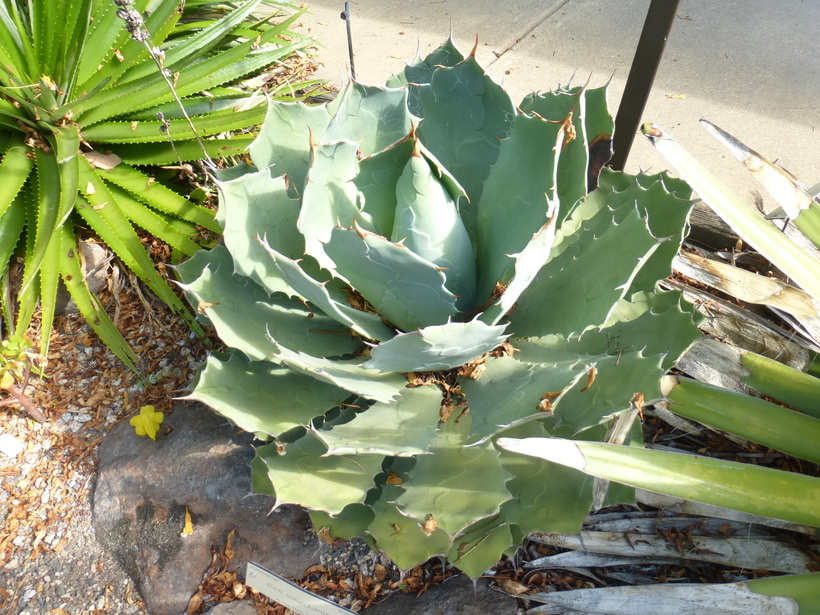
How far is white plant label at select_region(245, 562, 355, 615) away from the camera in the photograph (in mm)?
1363

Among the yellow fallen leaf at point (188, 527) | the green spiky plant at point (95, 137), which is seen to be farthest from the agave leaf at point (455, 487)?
the green spiky plant at point (95, 137)

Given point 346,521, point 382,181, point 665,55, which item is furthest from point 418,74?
point 665,55

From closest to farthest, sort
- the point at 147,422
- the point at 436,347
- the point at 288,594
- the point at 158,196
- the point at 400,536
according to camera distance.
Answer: the point at 436,347 → the point at 400,536 → the point at 288,594 → the point at 147,422 → the point at 158,196

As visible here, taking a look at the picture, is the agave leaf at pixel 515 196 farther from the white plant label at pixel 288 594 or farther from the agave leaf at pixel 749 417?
the white plant label at pixel 288 594

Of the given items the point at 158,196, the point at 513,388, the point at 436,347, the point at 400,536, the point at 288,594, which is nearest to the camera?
the point at 436,347

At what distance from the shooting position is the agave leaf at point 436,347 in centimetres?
103

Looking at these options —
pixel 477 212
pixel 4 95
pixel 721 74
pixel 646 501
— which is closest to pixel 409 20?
pixel 721 74

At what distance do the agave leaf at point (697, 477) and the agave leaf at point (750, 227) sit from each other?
433 mm

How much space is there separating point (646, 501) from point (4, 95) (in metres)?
2.14

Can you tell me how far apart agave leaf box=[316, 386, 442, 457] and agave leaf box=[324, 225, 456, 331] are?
0.15 m

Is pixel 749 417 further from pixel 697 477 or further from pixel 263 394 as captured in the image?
pixel 263 394

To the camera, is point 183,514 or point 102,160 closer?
point 183,514

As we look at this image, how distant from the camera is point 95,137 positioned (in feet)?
6.47

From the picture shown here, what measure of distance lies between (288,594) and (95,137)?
1.48 meters
